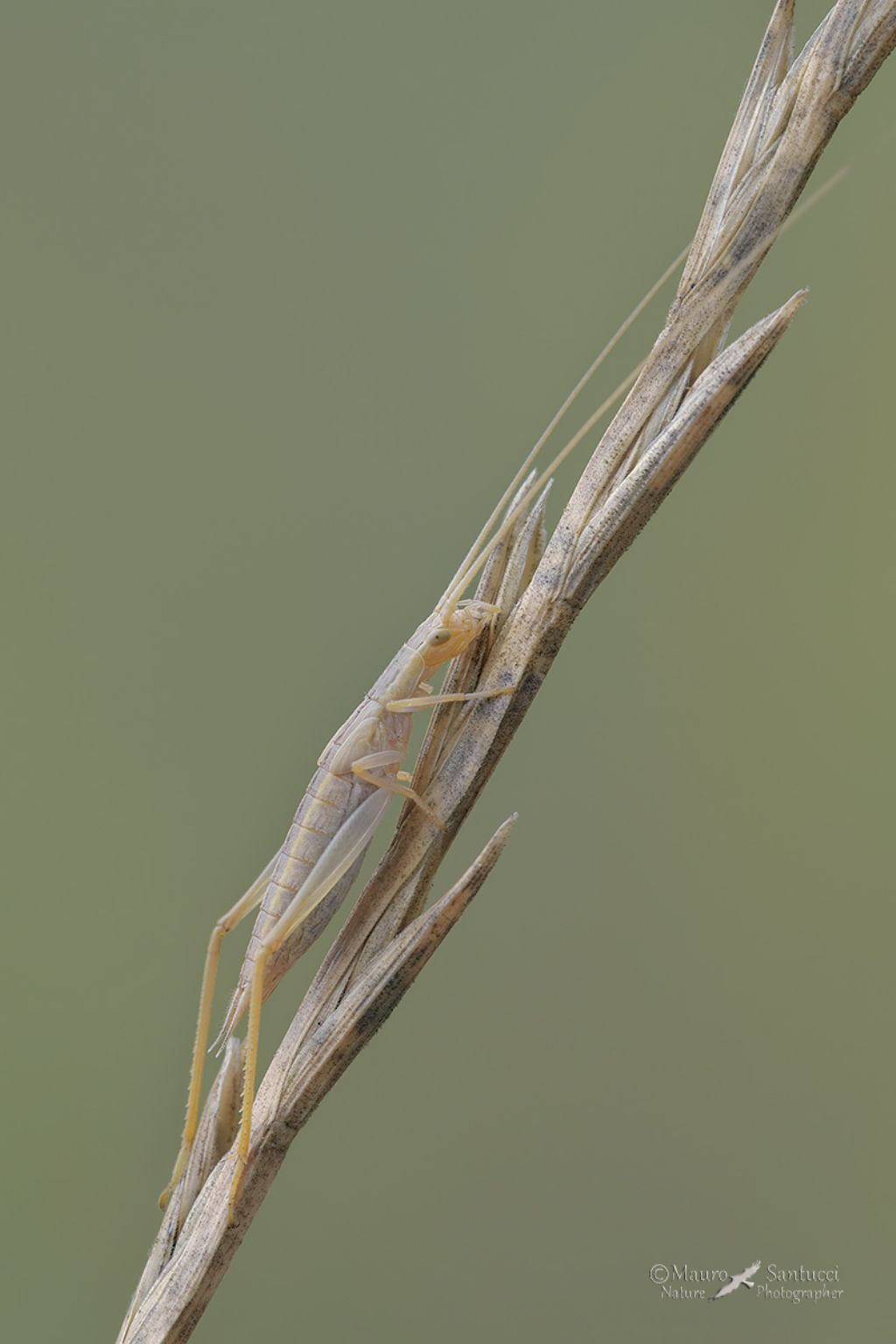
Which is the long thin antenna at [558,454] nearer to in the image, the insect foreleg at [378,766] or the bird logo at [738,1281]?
the insect foreleg at [378,766]

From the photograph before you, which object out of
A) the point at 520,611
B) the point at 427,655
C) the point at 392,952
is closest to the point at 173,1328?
the point at 392,952

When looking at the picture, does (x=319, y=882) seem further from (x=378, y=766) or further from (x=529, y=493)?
(x=529, y=493)

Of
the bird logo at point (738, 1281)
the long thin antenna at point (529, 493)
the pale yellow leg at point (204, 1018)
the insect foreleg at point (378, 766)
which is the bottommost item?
the bird logo at point (738, 1281)

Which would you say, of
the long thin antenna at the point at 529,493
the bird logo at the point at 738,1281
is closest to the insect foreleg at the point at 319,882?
the long thin antenna at the point at 529,493

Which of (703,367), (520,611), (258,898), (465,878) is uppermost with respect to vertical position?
(703,367)

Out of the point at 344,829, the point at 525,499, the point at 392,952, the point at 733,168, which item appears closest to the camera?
the point at 733,168

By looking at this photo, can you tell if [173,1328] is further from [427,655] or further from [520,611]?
[427,655]

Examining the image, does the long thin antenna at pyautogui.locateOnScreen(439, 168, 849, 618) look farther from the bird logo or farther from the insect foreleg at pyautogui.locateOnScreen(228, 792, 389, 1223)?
the bird logo

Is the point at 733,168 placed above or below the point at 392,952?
above
